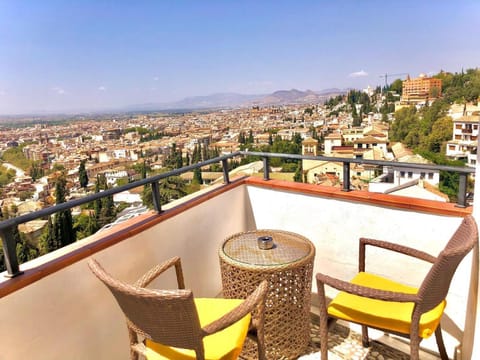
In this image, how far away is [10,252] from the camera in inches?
57.0

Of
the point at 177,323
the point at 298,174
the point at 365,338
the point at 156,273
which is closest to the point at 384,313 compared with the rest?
the point at 365,338

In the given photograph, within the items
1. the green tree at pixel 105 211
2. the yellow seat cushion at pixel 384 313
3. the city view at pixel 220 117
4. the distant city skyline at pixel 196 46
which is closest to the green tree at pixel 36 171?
the city view at pixel 220 117

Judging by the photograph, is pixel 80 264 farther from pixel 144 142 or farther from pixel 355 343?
pixel 144 142

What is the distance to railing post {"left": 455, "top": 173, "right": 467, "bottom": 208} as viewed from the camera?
6.19 feet

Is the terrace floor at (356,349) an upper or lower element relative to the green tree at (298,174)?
lower

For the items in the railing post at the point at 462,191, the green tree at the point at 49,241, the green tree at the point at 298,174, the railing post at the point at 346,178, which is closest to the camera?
the green tree at the point at 49,241

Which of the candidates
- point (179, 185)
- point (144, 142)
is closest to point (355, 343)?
point (179, 185)

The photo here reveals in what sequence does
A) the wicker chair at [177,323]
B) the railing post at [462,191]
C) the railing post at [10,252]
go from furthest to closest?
1. the railing post at [462,191]
2. the railing post at [10,252]
3. the wicker chair at [177,323]

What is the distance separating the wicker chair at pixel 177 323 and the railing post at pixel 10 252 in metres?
0.38

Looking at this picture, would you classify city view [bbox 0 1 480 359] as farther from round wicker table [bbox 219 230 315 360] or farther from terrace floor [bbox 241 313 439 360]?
round wicker table [bbox 219 230 315 360]

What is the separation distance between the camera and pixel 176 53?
33.6 metres

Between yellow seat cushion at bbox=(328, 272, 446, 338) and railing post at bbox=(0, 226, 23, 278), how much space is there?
4.86ft

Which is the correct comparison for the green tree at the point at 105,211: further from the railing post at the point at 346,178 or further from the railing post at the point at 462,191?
the railing post at the point at 462,191

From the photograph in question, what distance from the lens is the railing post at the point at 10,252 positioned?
55.6 inches
